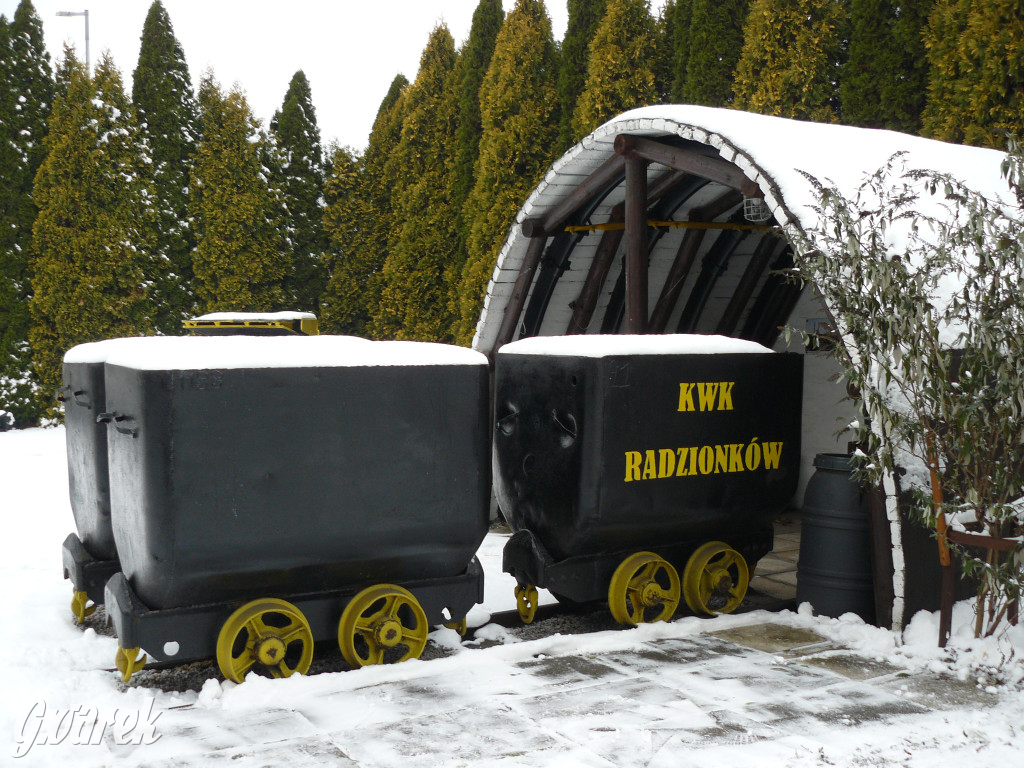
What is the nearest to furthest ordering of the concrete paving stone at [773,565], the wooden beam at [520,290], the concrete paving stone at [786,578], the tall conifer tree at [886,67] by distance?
the concrete paving stone at [786,578] < the concrete paving stone at [773,565] < the wooden beam at [520,290] < the tall conifer tree at [886,67]

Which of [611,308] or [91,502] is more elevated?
[611,308]

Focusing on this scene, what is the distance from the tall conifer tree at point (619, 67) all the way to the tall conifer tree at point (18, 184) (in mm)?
10181

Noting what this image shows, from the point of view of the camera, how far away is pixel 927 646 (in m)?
4.56

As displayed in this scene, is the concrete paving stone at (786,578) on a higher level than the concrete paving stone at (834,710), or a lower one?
lower

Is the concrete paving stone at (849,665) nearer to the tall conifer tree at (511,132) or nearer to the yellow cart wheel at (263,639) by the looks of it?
the yellow cart wheel at (263,639)

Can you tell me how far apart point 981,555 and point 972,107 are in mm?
4627

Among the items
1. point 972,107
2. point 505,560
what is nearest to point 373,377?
point 505,560

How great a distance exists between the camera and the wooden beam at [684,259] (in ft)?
25.9

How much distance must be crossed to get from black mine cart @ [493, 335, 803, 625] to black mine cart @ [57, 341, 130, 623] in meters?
2.20

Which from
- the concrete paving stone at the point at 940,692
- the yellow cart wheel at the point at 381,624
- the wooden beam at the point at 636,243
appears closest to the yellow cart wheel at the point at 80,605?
the yellow cart wheel at the point at 381,624

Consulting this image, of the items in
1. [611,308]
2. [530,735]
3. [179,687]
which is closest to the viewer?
[530,735]

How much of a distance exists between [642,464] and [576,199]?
9.91ft

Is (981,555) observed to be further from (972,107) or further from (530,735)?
(972,107)

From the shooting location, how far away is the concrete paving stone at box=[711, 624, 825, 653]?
187 inches
